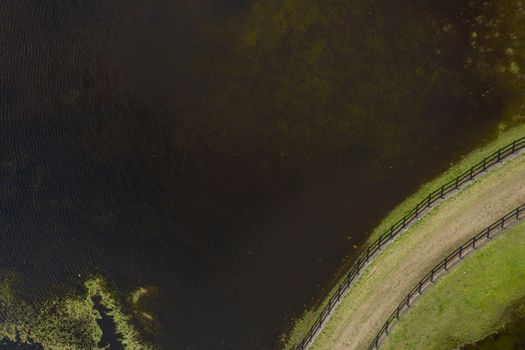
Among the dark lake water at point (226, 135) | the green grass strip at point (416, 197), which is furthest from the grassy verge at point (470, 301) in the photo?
the dark lake water at point (226, 135)

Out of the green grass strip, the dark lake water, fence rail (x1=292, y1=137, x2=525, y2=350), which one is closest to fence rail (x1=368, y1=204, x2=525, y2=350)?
fence rail (x1=292, y1=137, x2=525, y2=350)

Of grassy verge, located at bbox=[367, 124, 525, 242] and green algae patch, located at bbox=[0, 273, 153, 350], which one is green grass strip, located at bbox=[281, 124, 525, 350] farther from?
green algae patch, located at bbox=[0, 273, 153, 350]

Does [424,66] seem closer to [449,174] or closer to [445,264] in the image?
[449,174]

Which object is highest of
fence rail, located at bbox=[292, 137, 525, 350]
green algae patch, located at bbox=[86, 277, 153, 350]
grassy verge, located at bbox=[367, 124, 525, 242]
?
green algae patch, located at bbox=[86, 277, 153, 350]

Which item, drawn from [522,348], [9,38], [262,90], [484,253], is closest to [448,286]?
[484,253]

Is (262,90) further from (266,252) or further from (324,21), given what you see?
(266,252)
